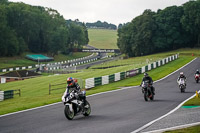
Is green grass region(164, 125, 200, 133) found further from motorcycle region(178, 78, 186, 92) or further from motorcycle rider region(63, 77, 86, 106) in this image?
motorcycle region(178, 78, 186, 92)

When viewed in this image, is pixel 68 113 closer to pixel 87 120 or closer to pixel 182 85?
pixel 87 120

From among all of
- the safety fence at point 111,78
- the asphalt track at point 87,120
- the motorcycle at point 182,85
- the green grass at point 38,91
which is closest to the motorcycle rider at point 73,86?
the asphalt track at point 87,120

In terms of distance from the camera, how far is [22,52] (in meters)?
112

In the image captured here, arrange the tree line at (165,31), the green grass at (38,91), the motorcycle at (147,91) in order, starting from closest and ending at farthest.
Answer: the motorcycle at (147,91), the green grass at (38,91), the tree line at (165,31)

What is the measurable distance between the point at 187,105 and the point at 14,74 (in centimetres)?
5239

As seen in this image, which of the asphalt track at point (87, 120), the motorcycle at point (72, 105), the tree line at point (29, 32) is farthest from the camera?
the tree line at point (29, 32)

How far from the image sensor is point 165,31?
111312 millimetres

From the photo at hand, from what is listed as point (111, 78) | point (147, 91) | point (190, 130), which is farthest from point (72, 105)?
point (111, 78)

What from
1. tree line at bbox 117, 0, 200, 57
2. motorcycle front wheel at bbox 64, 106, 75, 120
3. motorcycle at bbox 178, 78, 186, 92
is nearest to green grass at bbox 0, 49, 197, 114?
motorcycle front wheel at bbox 64, 106, 75, 120

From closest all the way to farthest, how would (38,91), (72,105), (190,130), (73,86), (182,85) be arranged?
(190,130)
(72,105)
(73,86)
(182,85)
(38,91)

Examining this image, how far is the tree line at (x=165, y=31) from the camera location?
108938 mm

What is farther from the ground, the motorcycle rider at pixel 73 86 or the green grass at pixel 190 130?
the motorcycle rider at pixel 73 86

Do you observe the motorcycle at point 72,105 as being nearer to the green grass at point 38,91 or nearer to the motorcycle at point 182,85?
the green grass at point 38,91

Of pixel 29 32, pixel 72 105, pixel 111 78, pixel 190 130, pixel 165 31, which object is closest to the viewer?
pixel 190 130
